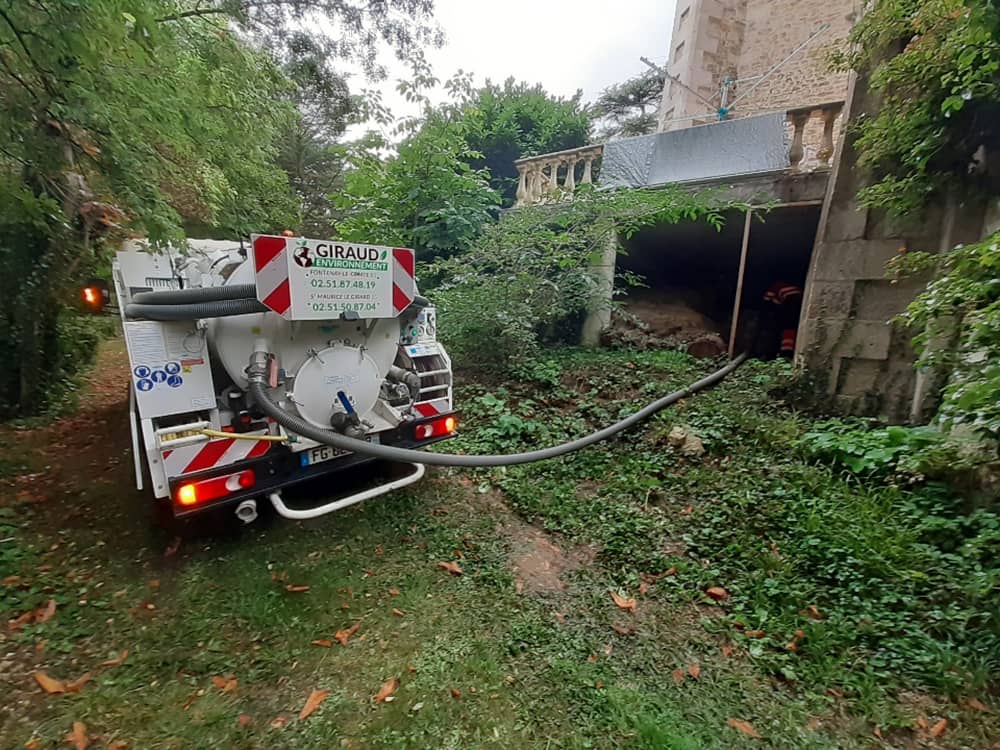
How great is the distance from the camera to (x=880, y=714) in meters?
1.71

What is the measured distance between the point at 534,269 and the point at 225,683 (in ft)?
16.4

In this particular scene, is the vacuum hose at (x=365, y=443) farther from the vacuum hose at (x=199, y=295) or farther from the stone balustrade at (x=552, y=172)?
the stone balustrade at (x=552, y=172)

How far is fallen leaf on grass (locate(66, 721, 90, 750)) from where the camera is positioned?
1490 mm

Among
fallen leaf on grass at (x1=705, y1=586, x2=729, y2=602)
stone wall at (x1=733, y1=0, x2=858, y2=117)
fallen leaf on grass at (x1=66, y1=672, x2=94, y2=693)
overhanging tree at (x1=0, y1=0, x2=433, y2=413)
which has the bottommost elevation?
fallen leaf on grass at (x1=66, y1=672, x2=94, y2=693)

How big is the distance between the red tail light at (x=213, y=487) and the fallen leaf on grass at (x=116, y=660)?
0.62 m

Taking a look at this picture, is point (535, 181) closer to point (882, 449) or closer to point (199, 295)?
point (882, 449)

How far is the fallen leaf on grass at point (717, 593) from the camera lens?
7.64 feet

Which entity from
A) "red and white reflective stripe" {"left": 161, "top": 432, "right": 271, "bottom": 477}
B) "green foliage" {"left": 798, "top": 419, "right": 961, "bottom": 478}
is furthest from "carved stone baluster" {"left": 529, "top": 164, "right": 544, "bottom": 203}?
"red and white reflective stripe" {"left": 161, "top": 432, "right": 271, "bottom": 477}

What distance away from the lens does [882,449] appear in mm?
3014

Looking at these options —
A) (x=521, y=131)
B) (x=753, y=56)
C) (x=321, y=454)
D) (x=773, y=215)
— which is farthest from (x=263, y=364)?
(x=753, y=56)

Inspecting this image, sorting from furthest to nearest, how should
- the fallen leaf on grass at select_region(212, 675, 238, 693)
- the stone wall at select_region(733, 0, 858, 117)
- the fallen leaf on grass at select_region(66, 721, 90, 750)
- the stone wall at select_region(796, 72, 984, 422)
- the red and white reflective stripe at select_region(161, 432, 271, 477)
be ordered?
the stone wall at select_region(733, 0, 858, 117), the stone wall at select_region(796, 72, 984, 422), the red and white reflective stripe at select_region(161, 432, 271, 477), the fallen leaf on grass at select_region(212, 675, 238, 693), the fallen leaf on grass at select_region(66, 721, 90, 750)

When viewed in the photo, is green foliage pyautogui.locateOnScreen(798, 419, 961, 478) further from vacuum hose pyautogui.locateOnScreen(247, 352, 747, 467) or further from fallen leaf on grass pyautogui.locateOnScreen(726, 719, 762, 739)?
fallen leaf on grass pyautogui.locateOnScreen(726, 719, 762, 739)

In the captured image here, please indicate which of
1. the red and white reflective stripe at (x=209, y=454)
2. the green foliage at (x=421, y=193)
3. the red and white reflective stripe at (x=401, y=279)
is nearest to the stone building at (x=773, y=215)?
the green foliage at (x=421, y=193)

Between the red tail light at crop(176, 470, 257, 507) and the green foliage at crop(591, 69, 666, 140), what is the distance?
70.3 feet
